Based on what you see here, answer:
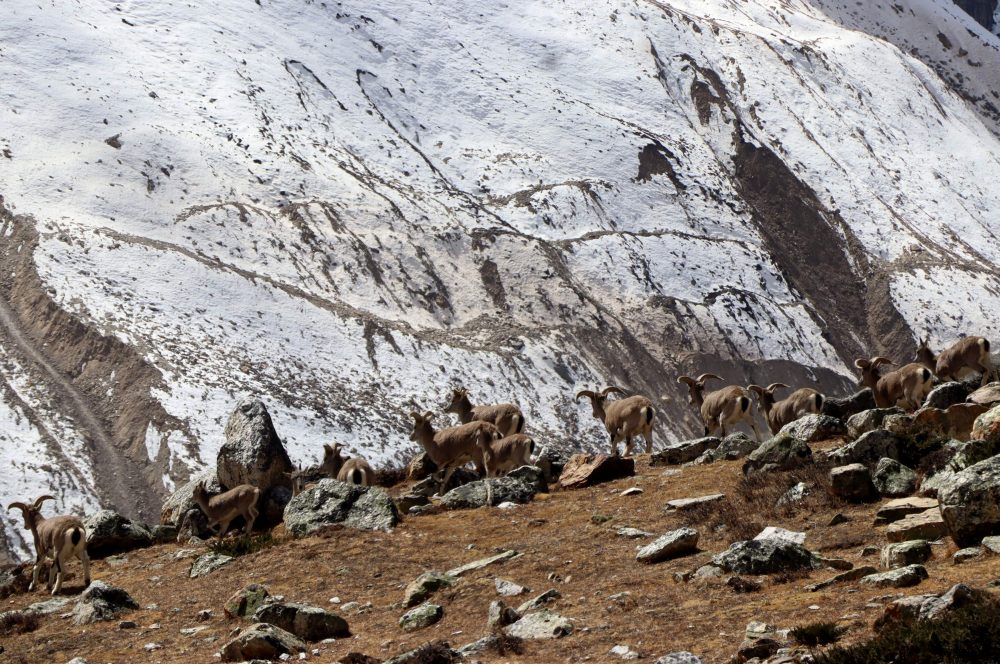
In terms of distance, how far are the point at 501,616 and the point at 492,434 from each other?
11004mm

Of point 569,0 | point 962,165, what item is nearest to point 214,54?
point 569,0

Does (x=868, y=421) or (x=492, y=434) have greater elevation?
Result: (x=868, y=421)

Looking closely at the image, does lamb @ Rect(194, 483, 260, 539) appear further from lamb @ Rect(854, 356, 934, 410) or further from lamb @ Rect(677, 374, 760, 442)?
lamb @ Rect(854, 356, 934, 410)

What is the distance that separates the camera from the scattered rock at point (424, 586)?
1594cm

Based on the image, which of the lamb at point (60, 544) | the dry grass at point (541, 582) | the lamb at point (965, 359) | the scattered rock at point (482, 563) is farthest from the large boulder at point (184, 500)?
the lamb at point (965, 359)

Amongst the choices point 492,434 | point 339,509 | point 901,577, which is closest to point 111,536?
point 339,509

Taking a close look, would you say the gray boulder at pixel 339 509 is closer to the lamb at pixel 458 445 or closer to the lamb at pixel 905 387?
the lamb at pixel 458 445

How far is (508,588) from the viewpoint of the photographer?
15.4 meters

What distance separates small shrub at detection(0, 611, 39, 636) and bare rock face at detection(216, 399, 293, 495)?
24.1 feet

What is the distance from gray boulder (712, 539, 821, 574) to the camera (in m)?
13.9

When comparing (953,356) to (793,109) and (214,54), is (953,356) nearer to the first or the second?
(214,54)

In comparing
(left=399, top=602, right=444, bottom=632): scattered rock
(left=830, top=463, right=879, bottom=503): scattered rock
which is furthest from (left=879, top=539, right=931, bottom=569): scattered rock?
(left=399, top=602, right=444, bottom=632): scattered rock

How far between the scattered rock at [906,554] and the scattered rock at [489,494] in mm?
9806

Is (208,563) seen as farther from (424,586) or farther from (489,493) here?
(424,586)
